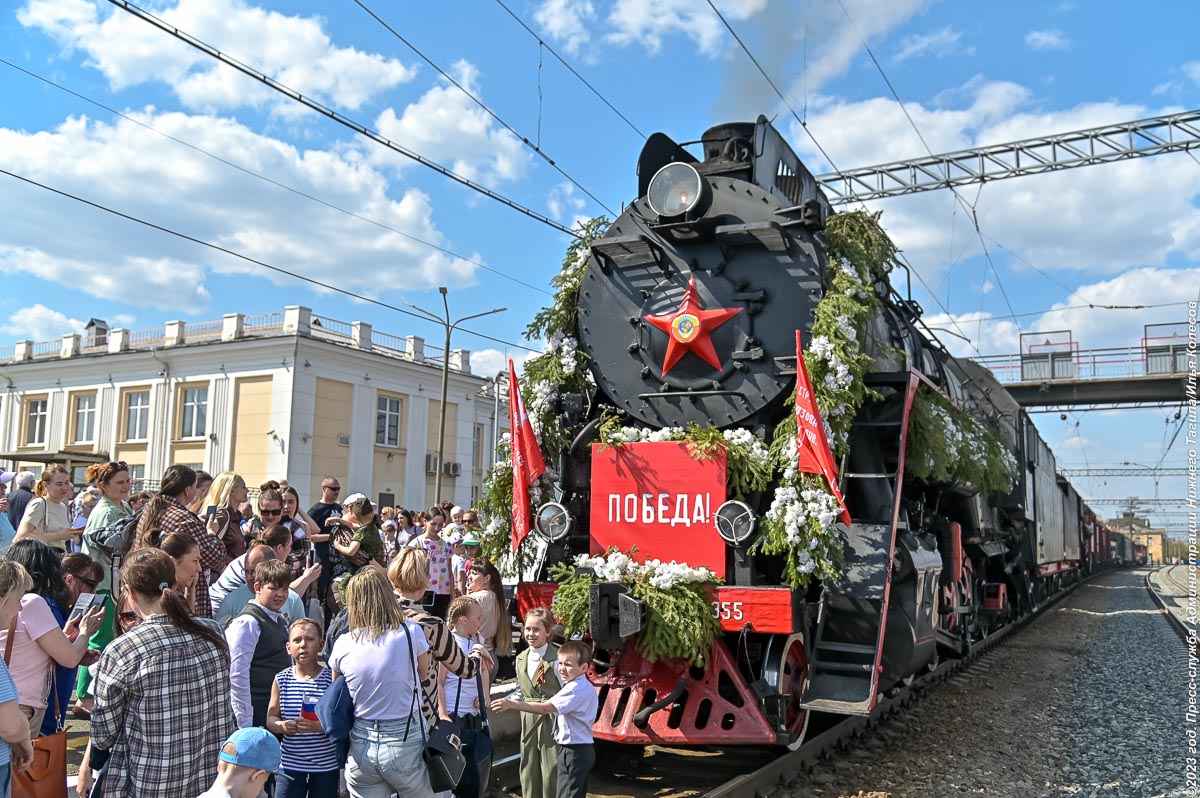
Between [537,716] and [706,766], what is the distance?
189cm

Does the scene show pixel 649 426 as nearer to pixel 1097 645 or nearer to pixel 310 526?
pixel 310 526

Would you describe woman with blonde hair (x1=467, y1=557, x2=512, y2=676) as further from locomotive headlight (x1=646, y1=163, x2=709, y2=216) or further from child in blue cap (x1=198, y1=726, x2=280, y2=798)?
locomotive headlight (x1=646, y1=163, x2=709, y2=216)

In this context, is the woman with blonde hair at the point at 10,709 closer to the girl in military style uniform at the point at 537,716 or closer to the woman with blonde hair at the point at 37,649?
the woman with blonde hair at the point at 37,649

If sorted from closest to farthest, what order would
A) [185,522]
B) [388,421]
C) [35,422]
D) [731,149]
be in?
[185,522] < [731,149] < [388,421] < [35,422]

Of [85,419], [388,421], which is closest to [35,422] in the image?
[85,419]

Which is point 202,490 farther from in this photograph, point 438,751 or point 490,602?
point 438,751

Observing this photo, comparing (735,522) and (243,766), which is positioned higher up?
(735,522)

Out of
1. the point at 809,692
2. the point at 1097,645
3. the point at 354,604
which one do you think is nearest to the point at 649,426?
the point at 809,692

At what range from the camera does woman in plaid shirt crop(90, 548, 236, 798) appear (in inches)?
124

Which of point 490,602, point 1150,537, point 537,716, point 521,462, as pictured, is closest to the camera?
point 537,716

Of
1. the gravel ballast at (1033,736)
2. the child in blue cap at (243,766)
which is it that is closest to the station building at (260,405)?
the gravel ballast at (1033,736)

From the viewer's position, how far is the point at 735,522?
576 centimetres

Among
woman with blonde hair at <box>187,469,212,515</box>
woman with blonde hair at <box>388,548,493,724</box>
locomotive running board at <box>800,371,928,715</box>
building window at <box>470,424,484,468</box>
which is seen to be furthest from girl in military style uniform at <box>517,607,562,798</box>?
building window at <box>470,424,484,468</box>

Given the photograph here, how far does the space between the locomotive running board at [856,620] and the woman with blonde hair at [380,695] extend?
2657 millimetres
